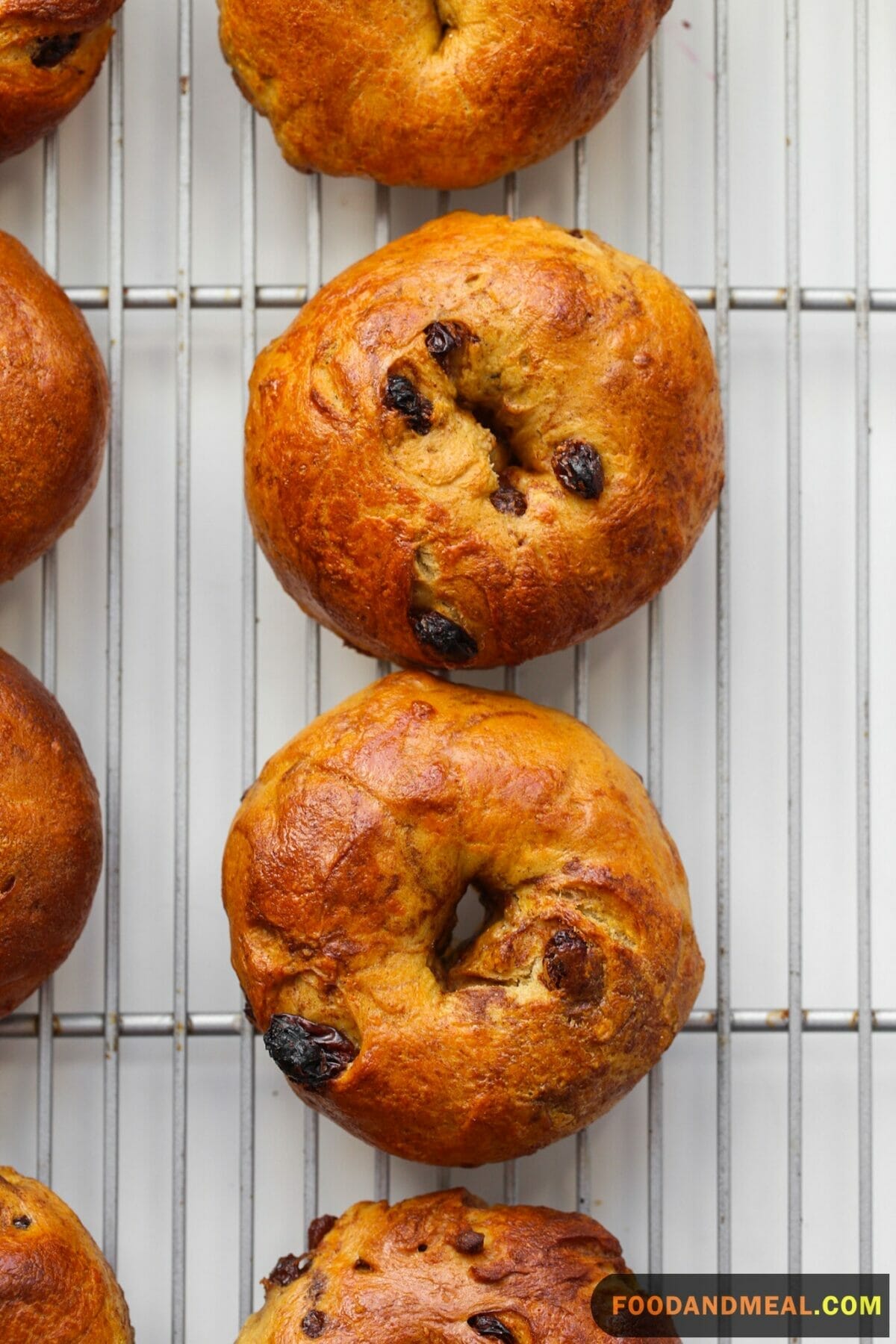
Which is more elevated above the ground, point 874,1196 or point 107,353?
point 107,353

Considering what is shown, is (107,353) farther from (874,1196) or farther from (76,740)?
(874,1196)

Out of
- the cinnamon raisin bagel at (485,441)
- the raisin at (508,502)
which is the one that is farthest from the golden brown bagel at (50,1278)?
the raisin at (508,502)

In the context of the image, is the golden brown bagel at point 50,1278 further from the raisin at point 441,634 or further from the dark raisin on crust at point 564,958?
the raisin at point 441,634

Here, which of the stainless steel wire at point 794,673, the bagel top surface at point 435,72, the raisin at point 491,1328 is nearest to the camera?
the raisin at point 491,1328

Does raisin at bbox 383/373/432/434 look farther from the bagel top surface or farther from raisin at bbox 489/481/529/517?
the bagel top surface

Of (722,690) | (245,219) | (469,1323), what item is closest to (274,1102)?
(469,1323)

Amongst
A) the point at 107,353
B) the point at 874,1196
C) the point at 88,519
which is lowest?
the point at 874,1196

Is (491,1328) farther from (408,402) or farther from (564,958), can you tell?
(408,402)
